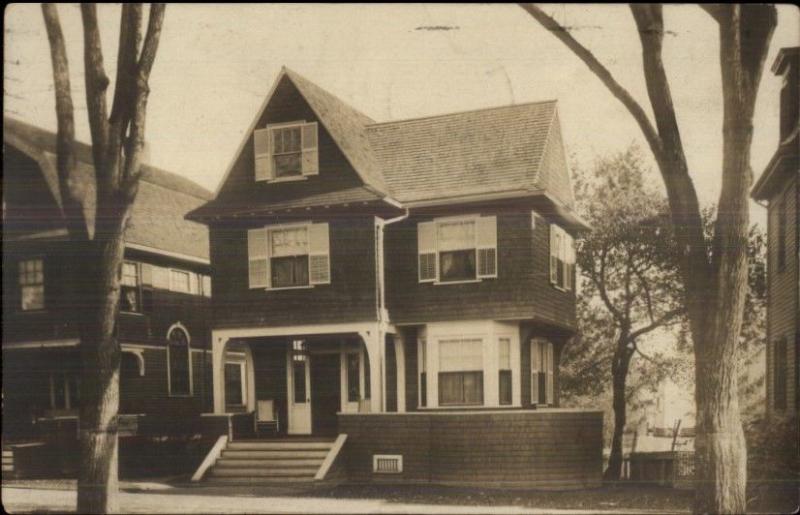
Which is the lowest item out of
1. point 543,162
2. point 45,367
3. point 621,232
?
point 45,367

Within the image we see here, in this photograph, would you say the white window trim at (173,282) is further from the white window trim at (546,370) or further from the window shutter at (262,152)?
the white window trim at (546,370)

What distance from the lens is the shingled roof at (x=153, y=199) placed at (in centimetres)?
1884

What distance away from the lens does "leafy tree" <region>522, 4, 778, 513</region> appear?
11852mm

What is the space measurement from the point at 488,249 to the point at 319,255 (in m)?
3.52

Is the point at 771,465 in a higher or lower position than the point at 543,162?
lower

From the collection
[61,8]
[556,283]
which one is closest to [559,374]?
[556,283]

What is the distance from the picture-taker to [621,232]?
19.3 m

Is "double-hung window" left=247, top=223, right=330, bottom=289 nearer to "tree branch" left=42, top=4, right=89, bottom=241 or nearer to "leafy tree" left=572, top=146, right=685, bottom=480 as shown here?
"leafy tree" left=572, top=146, right=685, bottom=480

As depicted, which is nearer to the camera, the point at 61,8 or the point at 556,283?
the point at 61,8

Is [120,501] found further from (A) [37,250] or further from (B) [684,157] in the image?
(B) [684,157]

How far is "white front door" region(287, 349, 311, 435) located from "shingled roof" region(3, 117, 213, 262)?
14.4ft

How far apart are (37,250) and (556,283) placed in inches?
449

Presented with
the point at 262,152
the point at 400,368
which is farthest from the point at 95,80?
the point at 400,368

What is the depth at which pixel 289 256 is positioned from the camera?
1917cm
